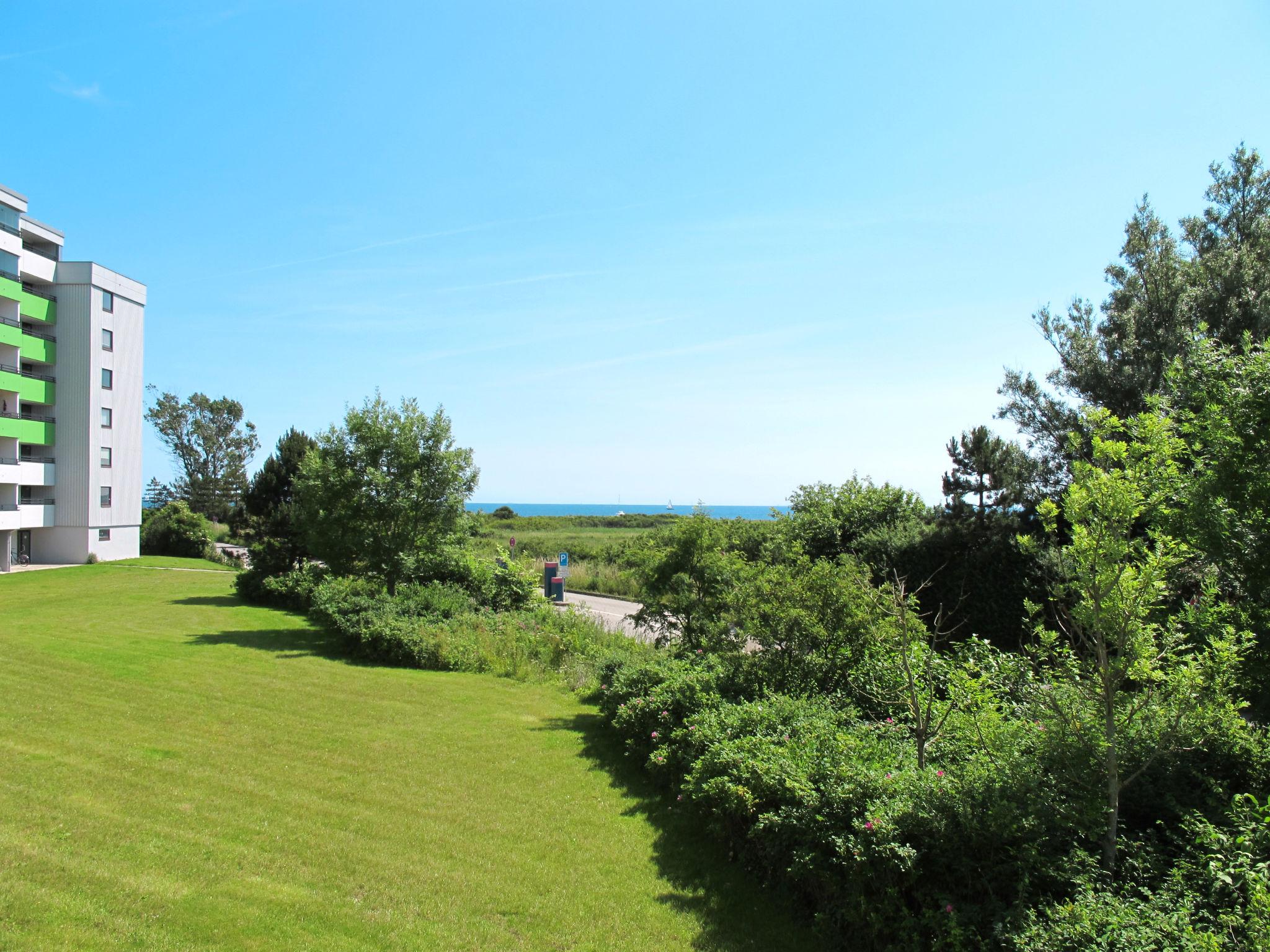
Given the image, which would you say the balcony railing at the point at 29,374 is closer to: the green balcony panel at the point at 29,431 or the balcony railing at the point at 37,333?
the balcony railing at the point at 37,333

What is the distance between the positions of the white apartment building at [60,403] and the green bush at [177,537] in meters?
5.04

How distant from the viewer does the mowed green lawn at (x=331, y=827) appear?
5.13 metres


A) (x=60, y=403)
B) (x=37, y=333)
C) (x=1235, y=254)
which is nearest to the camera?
(x=1235, y=254)

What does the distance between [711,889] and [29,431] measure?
41.9m

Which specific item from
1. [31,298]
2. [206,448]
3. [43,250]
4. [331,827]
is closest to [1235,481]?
[331,827]

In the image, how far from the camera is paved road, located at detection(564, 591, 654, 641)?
2089cm

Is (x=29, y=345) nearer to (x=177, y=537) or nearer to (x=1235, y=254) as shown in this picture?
(x=177, y=537)

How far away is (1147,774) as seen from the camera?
5504 mm

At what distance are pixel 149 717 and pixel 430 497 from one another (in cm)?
1023

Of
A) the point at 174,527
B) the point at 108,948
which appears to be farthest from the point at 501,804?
the point at 174,527

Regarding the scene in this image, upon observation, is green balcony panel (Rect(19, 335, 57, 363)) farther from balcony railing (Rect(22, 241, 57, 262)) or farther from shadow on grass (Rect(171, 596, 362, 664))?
shadow on grass (Rect(171, 596, 362, 664))

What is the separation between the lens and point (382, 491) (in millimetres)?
19578

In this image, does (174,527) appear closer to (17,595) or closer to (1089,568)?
(17,595)

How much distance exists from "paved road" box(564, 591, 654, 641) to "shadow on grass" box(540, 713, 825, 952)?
33.7 feet
